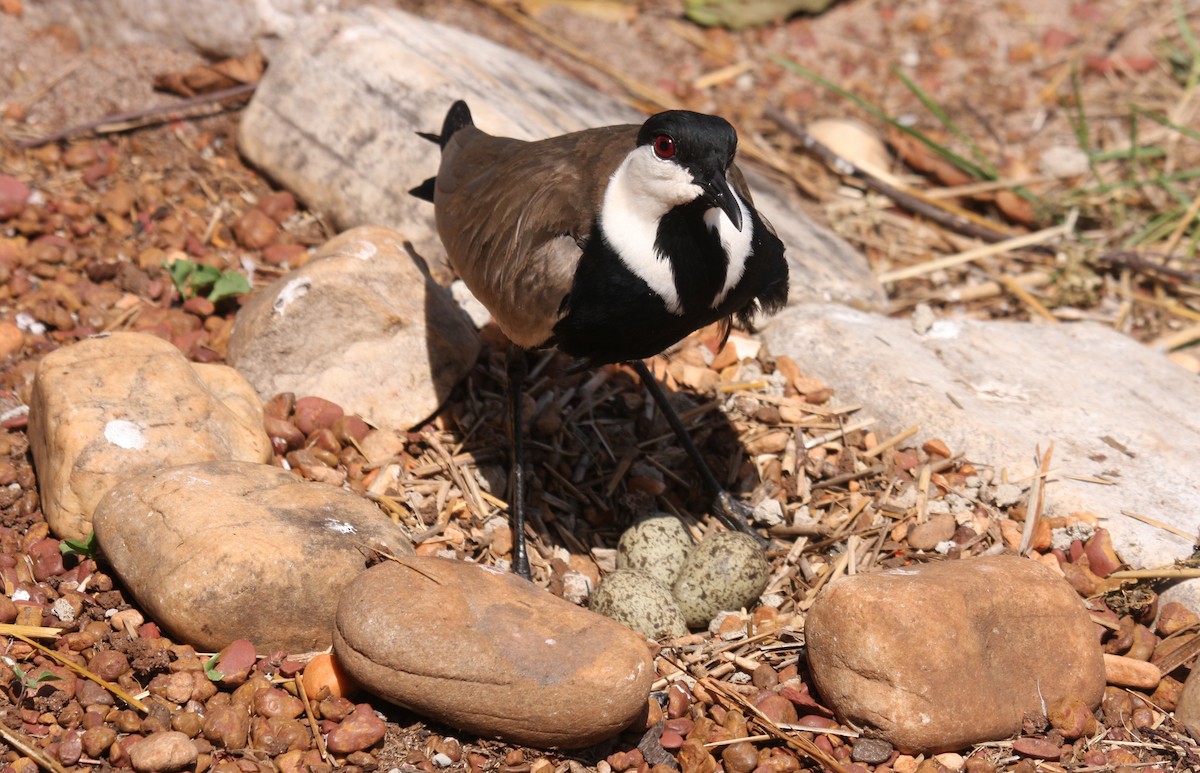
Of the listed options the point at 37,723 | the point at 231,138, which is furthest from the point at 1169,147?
the point at 37,723

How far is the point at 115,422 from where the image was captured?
3.94 m

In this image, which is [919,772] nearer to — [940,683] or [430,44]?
[940,683]

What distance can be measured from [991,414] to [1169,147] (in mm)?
3157

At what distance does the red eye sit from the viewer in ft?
11.8

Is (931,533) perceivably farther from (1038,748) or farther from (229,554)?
(229,554)

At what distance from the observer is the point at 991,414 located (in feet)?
15.7

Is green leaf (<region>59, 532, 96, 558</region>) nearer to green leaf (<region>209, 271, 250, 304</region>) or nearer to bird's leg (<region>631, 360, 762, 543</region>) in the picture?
green leaf (<region>209, 271, 250, 304</region>)

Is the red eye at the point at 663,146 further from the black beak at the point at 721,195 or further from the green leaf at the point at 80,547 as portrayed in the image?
the green leaf at the point at 80,547

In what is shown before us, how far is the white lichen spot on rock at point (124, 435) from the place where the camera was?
12.8ft

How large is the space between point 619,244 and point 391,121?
2341 mm

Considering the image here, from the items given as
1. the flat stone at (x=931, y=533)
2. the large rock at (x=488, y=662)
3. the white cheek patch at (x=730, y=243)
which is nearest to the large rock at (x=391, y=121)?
the flat stone at (x=931, y=533)

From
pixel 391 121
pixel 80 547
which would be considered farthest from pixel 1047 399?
pixel 80 547

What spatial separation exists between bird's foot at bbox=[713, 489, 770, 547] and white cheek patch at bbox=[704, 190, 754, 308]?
3.41 feet

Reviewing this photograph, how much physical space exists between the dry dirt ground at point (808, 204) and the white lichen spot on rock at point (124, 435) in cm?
43
